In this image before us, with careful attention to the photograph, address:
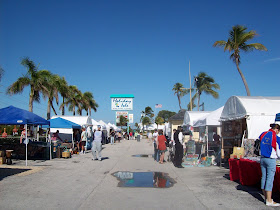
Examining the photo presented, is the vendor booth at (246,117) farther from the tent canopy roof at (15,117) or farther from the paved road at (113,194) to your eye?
the tent canopy roof at (15,117)

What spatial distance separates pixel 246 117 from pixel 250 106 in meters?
0.60

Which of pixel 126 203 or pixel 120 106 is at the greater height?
pixel 120 106

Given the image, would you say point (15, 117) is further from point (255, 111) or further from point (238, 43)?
point (238, 43)

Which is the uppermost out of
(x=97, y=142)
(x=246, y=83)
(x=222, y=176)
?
(x=246, y=83)

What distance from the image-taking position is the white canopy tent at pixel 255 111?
1031 cm

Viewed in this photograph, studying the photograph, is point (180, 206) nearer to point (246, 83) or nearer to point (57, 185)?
point (57, 185)

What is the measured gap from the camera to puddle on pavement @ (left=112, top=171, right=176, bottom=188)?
26.7 ft

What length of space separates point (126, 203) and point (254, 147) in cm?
585

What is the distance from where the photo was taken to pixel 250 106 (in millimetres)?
10750

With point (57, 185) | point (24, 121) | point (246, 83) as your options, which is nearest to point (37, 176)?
point (57, 185)

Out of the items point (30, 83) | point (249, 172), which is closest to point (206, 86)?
point (30, 83)

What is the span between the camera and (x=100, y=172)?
1077 centimetres

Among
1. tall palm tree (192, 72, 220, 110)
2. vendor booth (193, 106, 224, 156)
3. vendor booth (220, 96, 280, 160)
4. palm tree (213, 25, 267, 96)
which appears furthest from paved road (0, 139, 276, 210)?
tall palm tree (192, 72, 220, 110)

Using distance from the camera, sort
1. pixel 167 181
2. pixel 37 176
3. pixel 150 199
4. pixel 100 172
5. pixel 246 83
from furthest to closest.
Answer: pixel 246 83
pixel 100 172
pixel 37 176
pixel 167 181
pixel 150 199
